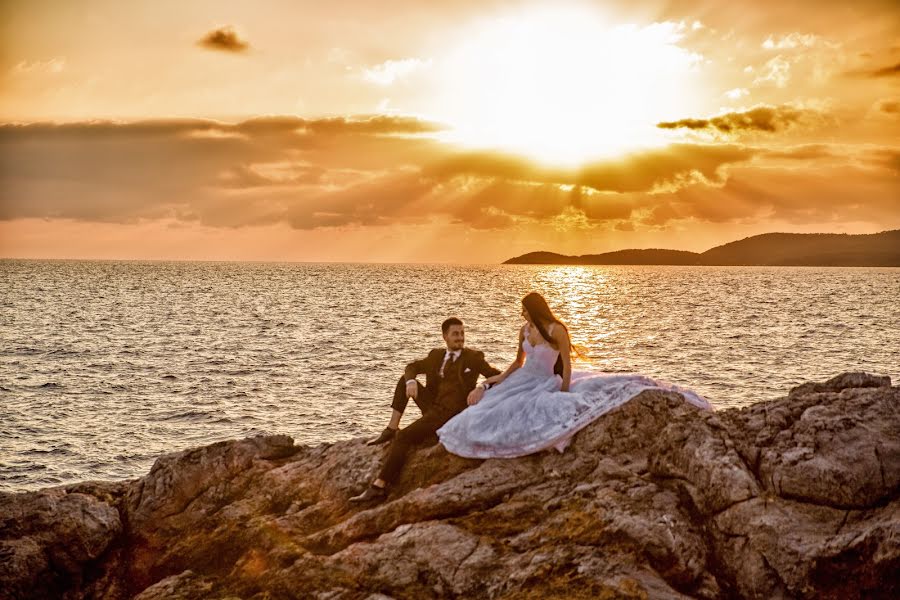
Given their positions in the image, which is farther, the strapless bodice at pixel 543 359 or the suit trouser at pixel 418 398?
the suit trouser at pixel 418 398

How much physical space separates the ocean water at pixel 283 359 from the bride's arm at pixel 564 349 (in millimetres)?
1264

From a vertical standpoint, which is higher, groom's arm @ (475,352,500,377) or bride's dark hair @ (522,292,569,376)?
bride's dark hair @ (522,292,569,376)

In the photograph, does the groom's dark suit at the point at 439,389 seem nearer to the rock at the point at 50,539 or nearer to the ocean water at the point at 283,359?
the ocean water at the point at 283,359

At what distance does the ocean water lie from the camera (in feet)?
101

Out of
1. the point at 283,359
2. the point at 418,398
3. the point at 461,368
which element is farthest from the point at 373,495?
the point at 283,359

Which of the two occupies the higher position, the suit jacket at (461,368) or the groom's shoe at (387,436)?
the suit jacket at (461,368)

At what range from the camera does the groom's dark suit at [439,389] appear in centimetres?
1268

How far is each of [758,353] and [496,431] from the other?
Answer: 153ft

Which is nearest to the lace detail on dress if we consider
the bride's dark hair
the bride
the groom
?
the bride

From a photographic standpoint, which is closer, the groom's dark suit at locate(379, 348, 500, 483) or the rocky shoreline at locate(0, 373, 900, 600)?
the rocky shoreline at locate(0, 373, 900, 600)

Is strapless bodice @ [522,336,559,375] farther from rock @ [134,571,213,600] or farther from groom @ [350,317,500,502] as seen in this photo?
rock @ [134,571,213,600]

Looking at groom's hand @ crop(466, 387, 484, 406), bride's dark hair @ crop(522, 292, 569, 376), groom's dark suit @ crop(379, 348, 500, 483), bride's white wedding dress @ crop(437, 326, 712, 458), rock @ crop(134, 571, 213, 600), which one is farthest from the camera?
groom's dark suit @ crop(379, 348, 500, 483)

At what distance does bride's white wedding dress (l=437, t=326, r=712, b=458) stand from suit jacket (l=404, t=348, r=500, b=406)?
69 centimetres

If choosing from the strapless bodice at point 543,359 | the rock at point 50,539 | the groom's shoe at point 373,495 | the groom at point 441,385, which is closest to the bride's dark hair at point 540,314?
the strapless bodice at point 543,359
